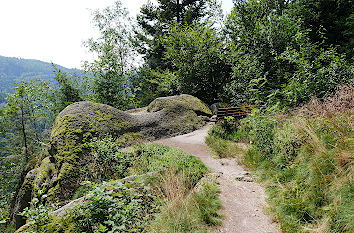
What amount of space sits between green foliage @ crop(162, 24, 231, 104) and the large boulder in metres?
4.55

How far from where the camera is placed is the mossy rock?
28.4ft

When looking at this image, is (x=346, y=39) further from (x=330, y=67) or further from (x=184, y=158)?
(x=184, y=158)

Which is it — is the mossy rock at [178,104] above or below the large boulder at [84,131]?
above

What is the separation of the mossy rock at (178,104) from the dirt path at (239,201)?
13.3 feet

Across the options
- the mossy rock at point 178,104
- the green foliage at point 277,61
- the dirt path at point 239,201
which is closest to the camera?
the dirt path at point 239,201

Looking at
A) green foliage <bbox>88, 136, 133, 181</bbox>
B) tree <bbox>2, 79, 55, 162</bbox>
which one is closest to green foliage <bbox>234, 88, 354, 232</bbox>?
green foliage <bbox>88, 136, 133, 181</bbox>

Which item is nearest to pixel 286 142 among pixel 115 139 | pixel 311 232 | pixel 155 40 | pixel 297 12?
pixel 311 232

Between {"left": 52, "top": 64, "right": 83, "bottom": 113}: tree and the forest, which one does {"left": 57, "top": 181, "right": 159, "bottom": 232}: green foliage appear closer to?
the forest

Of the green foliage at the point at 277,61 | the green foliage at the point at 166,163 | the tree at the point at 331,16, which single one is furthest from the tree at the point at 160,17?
the green foliage at the point at 166,163

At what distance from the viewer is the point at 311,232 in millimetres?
2111

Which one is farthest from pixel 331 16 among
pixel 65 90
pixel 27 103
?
pixel 27 103

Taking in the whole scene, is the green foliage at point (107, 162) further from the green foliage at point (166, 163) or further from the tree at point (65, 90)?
the tree at point (65, 90)

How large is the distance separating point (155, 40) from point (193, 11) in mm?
5095

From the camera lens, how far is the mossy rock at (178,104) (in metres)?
8.66
